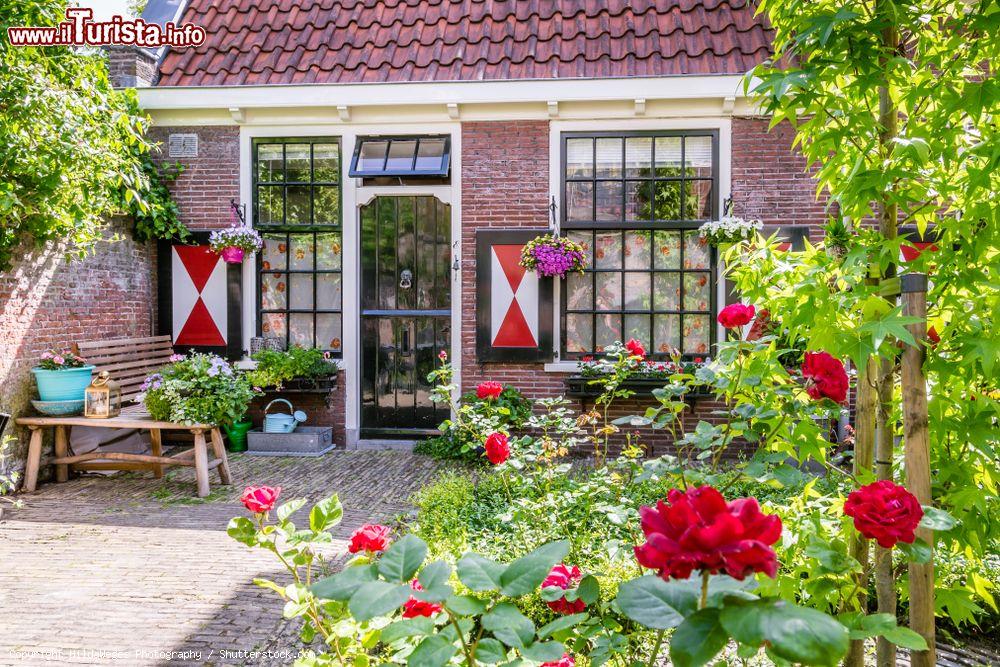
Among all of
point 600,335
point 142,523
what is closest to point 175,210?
point 142,523

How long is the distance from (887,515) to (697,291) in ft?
18.2

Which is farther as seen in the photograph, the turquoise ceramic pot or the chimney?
the chimney

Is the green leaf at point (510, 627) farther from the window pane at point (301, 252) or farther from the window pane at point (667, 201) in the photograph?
the window pane at point (301, 252)

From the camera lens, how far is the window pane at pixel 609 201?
22.0 feet

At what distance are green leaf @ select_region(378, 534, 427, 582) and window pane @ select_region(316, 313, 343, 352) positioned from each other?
615 cm

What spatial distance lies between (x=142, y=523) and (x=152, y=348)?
9.42 feet

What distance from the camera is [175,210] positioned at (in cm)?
696

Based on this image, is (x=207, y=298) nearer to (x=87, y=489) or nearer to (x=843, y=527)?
(x=87, y=489)

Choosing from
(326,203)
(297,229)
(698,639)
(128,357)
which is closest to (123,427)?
(128,357)

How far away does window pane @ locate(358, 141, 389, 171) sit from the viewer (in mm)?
6797

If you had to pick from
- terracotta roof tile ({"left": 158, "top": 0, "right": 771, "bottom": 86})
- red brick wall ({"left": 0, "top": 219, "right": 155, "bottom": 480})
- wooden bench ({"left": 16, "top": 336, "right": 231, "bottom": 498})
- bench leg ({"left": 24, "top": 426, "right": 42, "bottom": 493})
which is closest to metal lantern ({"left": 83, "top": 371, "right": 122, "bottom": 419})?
wooden bench ({"left": 16, "top": 336, "right": 231, "bottom": 498})

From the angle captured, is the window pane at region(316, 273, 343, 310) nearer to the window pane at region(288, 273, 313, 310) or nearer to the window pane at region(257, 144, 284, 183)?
the window pane at region(288, 273, 313, 310)

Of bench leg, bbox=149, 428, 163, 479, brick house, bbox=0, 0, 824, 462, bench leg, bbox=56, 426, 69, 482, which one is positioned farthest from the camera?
brick house, bbox=0, 0, 824, 462

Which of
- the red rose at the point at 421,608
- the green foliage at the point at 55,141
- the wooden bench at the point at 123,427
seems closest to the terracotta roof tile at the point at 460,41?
the green foliage at the point at 55,141
